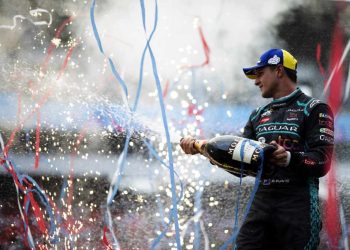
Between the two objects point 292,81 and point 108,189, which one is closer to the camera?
point 292,81

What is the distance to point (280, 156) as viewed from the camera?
1821 mm

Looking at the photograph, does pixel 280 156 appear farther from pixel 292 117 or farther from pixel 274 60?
pixel 274 60

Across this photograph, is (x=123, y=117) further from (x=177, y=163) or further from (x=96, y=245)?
(x=96, y=245)

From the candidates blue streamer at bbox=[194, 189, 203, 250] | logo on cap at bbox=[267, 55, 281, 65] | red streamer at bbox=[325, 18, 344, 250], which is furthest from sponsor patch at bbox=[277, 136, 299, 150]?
→ red streamer at bbox=[325, 18, 344, 250]

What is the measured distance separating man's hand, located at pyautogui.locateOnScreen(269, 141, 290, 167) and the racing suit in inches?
1.1

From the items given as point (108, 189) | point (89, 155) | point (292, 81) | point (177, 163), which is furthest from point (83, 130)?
point (292, 81)

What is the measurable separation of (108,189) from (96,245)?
39 centimetres

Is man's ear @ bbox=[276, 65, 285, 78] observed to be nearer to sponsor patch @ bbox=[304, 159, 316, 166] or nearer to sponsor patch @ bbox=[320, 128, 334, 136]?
sponsor patch @ bbox=[320, 128, 334, 136]

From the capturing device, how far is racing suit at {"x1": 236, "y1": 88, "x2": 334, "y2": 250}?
1.87 metres

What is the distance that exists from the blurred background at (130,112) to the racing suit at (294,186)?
1.43m

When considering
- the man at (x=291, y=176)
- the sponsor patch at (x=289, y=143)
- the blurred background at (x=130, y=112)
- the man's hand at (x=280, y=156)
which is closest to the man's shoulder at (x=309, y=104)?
the man at (x=291, y=176)

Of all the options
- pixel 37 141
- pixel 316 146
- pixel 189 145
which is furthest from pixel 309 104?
pixel 37 141

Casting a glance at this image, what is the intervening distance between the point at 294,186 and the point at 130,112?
1.88 meters

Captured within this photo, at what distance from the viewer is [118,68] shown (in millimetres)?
3643
